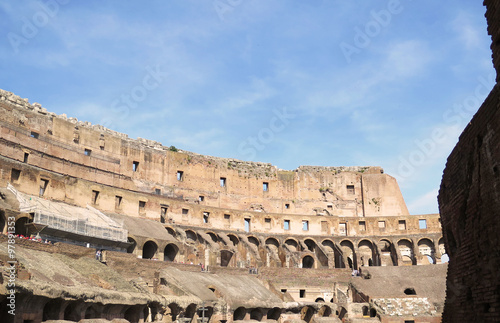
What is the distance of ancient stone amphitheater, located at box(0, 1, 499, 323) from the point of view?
813 inches

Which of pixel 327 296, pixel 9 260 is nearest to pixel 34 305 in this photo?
pixel 9 260

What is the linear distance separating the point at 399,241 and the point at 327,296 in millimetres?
12446

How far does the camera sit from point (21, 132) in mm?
39375

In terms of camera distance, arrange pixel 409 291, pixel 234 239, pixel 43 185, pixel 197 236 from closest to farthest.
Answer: pixel 43 185 < pixel 409 291 < pixel 197 236 < pixel 234 239

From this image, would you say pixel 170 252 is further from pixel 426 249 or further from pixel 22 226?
pixel 426 249

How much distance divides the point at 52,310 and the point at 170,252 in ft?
67.4

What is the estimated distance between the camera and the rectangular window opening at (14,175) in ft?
108

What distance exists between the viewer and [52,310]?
18594mm

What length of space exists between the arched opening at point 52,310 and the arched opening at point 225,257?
24.7 m

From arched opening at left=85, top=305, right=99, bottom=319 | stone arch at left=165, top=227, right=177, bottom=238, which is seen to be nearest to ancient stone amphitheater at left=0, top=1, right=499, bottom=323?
arched opening at left=85, top=305, right=99, bottom=319

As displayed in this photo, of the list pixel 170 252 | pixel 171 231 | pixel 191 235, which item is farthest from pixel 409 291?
pixel 171 231

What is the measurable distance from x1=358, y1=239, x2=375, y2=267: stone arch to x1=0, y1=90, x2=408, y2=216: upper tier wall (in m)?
7.16

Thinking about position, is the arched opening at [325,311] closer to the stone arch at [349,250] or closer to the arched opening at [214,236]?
the arched opening at [214,236]

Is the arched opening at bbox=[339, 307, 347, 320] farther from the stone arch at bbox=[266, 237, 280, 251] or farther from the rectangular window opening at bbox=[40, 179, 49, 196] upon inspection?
the rectangular window opening at bbox=[40, 179, 49, 196]
